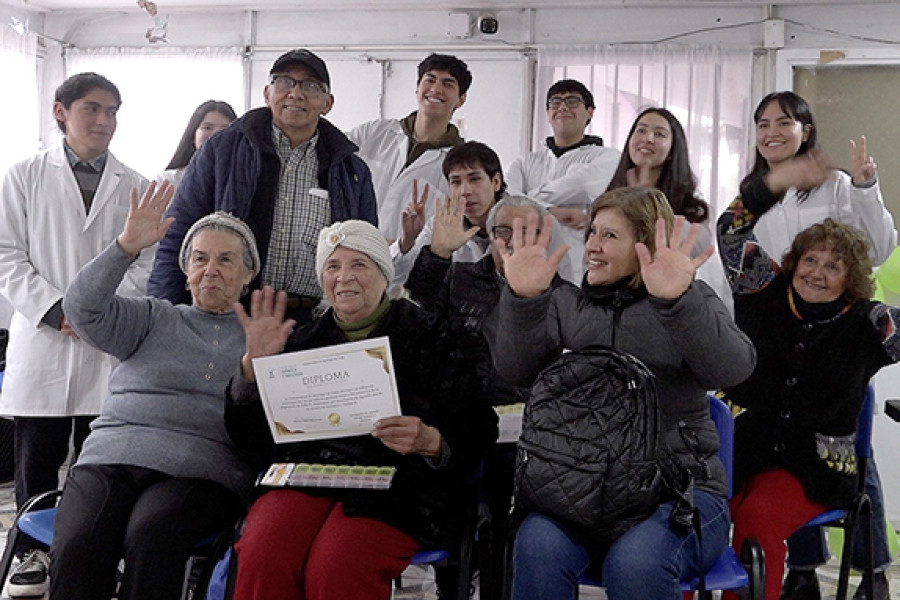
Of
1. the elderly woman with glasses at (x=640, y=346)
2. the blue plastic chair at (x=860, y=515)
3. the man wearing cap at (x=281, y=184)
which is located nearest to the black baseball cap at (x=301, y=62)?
the man wearing cap at (x=281, y=184)

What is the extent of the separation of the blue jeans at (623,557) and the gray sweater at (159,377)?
2.55 feet

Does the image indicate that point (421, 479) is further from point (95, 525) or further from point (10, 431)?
point (10, 431)

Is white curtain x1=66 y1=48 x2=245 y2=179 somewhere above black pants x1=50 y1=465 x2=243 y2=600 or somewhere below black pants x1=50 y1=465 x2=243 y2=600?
above

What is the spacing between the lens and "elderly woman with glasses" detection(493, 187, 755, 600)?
1950mm

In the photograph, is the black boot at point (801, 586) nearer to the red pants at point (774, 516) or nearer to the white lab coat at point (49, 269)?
the red pants at point (774, 516)

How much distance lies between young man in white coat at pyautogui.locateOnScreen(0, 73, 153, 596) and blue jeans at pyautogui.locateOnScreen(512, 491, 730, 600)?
1.87m

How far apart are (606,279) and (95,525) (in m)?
1.30

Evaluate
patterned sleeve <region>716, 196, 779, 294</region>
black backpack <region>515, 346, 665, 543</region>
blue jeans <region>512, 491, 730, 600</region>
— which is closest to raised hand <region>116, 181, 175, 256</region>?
black backpack <region>515, 346, 665, 543</region>

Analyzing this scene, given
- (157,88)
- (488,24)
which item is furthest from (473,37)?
(157,88)

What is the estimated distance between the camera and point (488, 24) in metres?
5.58

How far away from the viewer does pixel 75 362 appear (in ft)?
10.6

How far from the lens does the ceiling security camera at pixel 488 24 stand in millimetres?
5582

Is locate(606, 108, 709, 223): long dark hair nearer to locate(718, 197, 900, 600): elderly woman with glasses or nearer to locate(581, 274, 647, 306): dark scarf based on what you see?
locate(718, 197, 900, 600): elderly woman with glasses

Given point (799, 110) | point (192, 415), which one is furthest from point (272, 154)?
point (799, 110)
